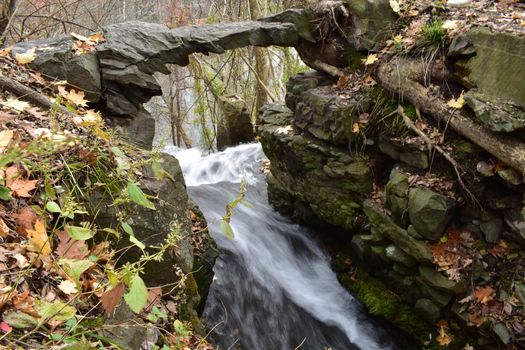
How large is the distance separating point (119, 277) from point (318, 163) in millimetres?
4658

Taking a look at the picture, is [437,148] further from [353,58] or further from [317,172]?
[353,58]

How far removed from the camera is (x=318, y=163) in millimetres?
5977

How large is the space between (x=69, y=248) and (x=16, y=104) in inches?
65.1

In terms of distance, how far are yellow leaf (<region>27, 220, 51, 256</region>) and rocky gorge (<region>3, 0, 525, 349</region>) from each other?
42.0 inches

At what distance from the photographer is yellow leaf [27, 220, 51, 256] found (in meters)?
1.99

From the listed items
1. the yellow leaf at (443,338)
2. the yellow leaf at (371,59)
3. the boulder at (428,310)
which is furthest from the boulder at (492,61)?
the yellow leaf at (443,338)

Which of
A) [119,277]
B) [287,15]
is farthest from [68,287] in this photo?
[287,15]

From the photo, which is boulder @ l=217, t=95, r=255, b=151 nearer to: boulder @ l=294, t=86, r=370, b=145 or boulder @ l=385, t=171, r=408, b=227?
boulder @ l=294, t=86, r=370, b=145

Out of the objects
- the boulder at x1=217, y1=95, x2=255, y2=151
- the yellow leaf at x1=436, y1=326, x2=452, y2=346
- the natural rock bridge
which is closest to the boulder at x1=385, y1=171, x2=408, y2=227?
the yellow leaf at x1=436, y1=326, x2=452, y2=346

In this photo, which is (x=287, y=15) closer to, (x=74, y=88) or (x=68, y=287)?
(x=74, y=88)

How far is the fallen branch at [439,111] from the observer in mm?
3887

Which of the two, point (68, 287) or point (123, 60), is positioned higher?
point (123, 60)

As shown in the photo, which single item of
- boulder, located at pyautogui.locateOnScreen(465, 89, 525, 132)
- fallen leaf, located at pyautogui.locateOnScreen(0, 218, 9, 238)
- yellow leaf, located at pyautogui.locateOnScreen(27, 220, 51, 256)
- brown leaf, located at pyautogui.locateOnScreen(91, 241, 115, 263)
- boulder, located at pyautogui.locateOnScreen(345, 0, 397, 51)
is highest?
boulder, located at pyautogui.locateOnScreen(345, 0, 397, 51)

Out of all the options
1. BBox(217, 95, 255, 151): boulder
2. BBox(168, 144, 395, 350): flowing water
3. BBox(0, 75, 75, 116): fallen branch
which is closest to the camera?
BBox(0, 75, 75, 116): fallen branch
